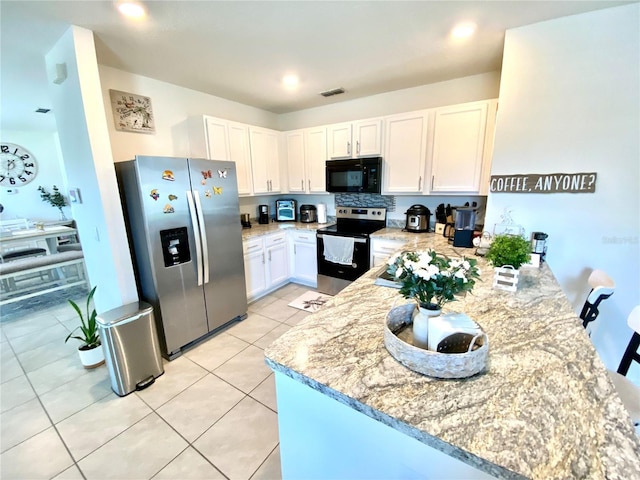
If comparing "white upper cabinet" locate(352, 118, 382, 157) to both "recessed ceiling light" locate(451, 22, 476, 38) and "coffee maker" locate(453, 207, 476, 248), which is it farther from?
"coffee maker" locate(453, 207, 476, 248)

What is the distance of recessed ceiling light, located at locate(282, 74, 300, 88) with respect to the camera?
8.71ft

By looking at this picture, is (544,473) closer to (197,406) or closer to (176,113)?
(197,406)

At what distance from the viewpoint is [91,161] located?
1.88 metres

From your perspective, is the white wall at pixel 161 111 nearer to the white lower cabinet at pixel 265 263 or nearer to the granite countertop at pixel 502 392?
the white lower cabinet at pixel 265 263

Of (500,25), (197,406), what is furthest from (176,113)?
(500,25)

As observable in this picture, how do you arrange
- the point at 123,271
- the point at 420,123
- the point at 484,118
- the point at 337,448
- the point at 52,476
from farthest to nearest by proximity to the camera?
the point at 420,123
the point at 484,118
the point at 123,271
the point at 52,476
the point at 337,448

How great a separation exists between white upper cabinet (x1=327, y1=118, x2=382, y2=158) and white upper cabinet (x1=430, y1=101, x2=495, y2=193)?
2.16 feet

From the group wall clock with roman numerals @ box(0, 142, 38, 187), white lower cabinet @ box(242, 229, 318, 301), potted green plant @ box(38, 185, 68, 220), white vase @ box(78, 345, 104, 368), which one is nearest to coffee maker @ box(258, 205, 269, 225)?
white lower cabinet @ box(242, 229, 318, 301)

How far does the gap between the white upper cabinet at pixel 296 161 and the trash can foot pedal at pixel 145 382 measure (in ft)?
8.95

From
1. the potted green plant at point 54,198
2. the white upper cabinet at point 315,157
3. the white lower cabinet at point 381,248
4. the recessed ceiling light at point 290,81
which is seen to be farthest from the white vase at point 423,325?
the potted green plant at point 54,198

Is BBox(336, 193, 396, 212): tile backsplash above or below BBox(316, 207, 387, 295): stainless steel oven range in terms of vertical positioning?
above

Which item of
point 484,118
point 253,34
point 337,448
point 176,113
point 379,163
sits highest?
point 253,34

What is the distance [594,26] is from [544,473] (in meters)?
2.61

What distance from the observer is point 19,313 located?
10.6ft
